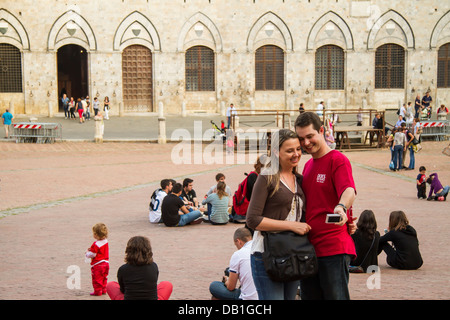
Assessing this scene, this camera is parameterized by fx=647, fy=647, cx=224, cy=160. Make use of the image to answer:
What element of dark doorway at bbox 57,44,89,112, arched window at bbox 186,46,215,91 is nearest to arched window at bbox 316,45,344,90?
arched window at bbox 186,46,215,91

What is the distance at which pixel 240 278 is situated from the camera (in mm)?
6098

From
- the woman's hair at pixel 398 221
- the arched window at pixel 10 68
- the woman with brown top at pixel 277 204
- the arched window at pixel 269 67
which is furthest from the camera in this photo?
the arched window at pixel 269 67

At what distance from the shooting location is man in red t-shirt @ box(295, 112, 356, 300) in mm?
4227

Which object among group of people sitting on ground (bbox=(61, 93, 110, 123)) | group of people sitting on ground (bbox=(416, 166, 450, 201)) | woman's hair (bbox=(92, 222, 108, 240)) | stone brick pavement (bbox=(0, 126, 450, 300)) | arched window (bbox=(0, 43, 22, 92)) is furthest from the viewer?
arched window (bbox=(0, 43, 22, 92))

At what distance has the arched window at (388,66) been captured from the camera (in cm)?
3722

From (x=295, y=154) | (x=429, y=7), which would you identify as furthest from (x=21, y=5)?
(x=295, y=154)

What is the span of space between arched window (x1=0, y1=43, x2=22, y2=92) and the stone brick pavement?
1229 cm

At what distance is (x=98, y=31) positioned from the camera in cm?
3522

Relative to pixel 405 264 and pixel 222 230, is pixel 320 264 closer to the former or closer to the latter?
pixel 405 264

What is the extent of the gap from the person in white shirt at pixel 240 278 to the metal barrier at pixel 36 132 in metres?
20.8

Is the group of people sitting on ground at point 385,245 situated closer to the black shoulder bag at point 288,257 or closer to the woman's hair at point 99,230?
the woman's hair at point 99,230

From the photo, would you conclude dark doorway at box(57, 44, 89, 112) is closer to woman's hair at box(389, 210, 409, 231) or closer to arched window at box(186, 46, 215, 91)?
arched window at box(186, 46, 215, 91)

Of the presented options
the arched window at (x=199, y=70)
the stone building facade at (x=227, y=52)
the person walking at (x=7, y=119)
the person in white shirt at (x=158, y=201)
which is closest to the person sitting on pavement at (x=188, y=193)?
the person in white shirt at (x=158, y=201)

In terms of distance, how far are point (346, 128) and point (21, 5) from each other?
19822 mm
